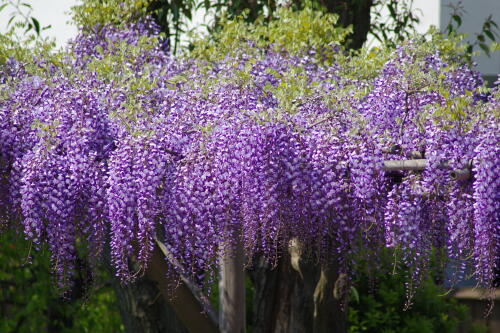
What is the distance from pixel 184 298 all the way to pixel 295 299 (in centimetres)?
131

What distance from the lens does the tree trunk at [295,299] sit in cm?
724

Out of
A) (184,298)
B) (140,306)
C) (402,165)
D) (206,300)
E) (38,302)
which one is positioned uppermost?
(38,302)

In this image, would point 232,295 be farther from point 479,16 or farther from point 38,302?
point 479,16

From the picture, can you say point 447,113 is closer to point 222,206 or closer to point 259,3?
point 222,206

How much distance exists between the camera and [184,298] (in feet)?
21.3

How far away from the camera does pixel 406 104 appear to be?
202 inches

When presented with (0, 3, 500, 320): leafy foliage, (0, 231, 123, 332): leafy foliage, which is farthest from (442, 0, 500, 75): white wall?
(0, 3, 500, 320): leafy foliage

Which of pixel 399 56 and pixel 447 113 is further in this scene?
pixel 399 56

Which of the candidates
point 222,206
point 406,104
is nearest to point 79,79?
point 222,206

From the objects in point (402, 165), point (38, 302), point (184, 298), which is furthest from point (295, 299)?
point (38, 302)

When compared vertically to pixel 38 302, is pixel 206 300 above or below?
below

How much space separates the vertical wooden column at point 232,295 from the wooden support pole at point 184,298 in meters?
0.15

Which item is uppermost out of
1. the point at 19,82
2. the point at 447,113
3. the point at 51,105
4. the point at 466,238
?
the point at 19,82

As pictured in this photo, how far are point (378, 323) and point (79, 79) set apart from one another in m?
4.46
